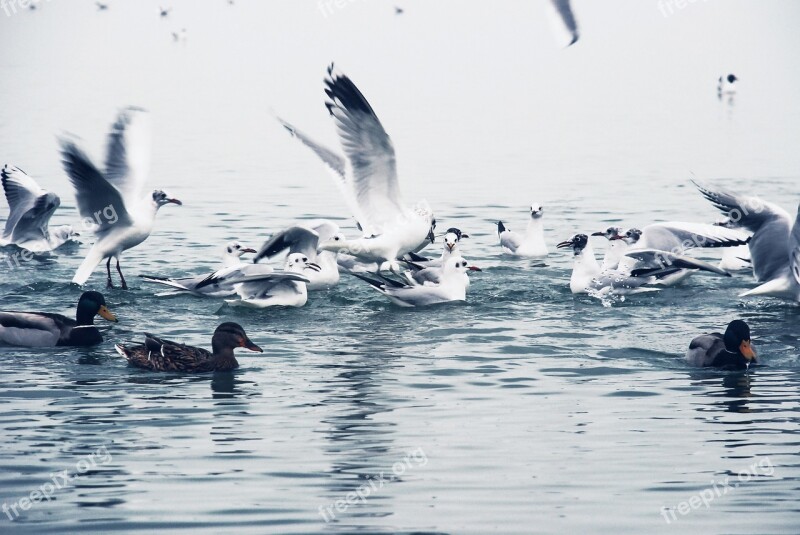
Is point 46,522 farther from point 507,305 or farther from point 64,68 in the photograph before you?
point 64,68

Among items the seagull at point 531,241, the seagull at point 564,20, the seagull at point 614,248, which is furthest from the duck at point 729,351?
the seagull at point 531,241

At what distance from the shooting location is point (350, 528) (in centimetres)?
755

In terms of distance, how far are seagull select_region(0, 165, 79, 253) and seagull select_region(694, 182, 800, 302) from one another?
28.0 feet

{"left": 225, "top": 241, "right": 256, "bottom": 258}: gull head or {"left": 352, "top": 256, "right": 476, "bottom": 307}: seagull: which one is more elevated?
{"left": 225, "top": 241, "right": 256, "bottom": 258}: gull head

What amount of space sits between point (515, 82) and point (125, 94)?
13.4 m

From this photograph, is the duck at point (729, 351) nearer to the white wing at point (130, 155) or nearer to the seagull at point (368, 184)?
the seagull at point (368, 184)

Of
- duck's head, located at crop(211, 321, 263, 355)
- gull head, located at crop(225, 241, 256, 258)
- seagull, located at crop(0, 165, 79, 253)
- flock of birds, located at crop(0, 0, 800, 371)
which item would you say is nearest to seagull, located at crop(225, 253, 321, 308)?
flock of birds, located at crop(0, 0, 800, 371)

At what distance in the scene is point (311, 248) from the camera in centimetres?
1566

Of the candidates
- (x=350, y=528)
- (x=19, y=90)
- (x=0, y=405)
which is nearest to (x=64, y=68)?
(x=19, y=90)

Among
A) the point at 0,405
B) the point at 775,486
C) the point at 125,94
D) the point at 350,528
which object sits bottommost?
the point at 775,486

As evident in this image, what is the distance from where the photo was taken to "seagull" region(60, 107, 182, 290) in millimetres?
14758

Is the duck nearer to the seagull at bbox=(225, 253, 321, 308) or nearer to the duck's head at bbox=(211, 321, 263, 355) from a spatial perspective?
the duck's head at bbox=(211, 321, 263, 355)

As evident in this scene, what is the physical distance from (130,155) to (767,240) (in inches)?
286

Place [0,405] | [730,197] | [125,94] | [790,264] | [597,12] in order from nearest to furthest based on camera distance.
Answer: [0,405], [790,264], [730,197], [125,94], [597,12]
